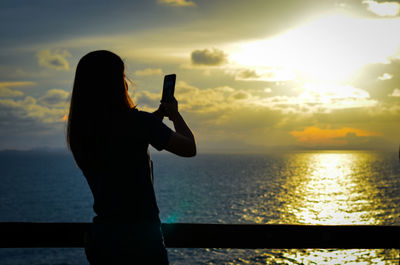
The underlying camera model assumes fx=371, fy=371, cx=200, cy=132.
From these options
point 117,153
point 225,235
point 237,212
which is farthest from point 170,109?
point 237,212

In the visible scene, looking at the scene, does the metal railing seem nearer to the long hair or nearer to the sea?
the long hair

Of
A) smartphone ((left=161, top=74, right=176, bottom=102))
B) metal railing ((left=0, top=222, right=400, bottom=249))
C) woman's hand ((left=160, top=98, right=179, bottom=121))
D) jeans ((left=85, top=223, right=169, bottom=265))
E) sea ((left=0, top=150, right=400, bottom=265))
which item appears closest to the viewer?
jeans ((left=85, top=223, right=169, bottom=265))

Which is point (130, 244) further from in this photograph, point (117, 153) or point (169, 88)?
point (169, 88)

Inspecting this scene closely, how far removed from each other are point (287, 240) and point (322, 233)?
10.3 inches

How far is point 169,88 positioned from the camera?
2375mm

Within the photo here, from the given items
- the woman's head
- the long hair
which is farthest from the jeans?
the woman's head

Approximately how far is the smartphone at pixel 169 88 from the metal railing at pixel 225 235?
3.18 ft

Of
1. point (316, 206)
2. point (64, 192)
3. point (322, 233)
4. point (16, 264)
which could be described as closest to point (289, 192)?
point (316, 206)

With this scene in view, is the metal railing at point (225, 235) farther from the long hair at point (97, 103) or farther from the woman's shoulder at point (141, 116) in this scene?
the woman's shoulder at point (141, 116)

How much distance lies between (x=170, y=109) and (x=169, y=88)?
20 cm

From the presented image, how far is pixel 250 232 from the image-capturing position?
2.72 m

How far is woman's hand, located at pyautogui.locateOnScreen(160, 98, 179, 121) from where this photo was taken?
2.21m

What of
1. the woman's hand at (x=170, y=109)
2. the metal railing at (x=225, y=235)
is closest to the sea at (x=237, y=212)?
the metal railing at (x=225, y=235)

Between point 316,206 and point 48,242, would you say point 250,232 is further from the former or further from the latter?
point 316,206
